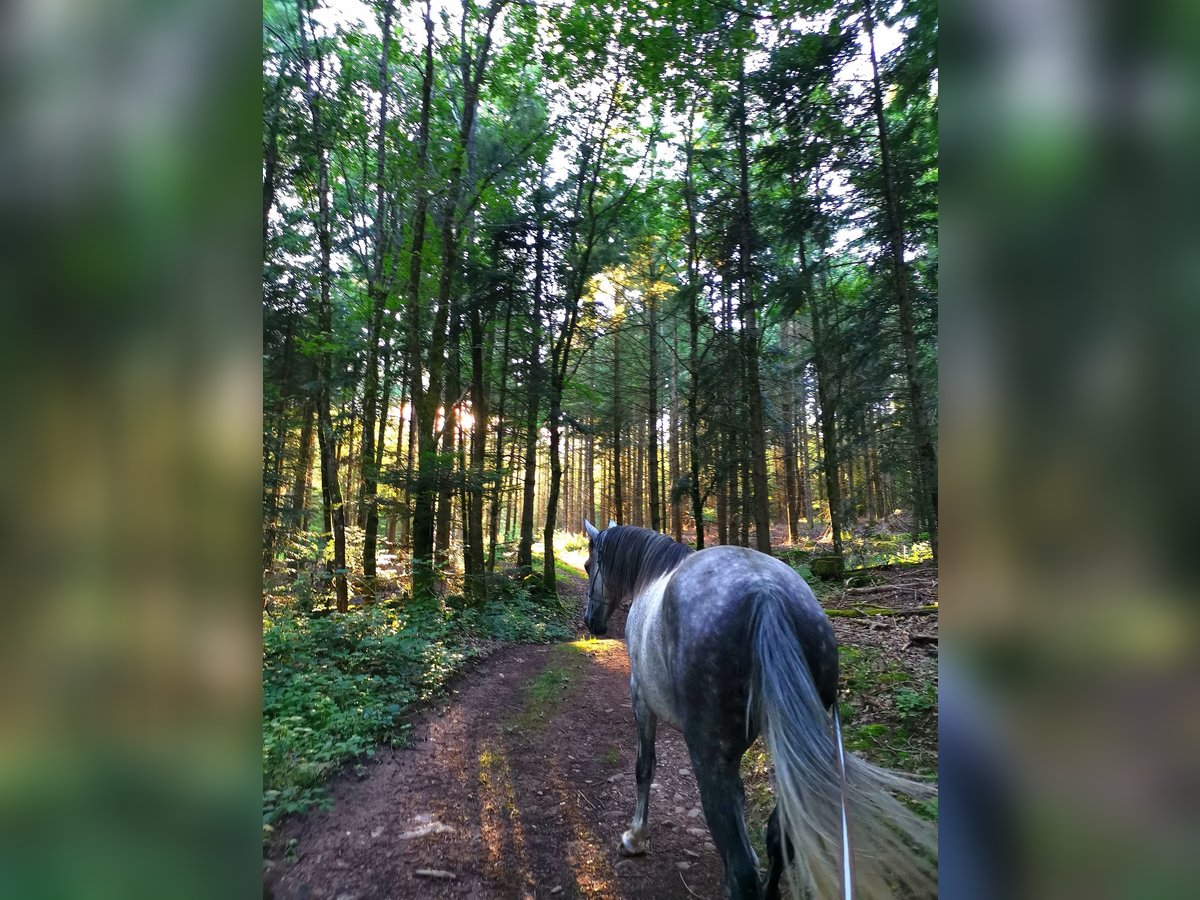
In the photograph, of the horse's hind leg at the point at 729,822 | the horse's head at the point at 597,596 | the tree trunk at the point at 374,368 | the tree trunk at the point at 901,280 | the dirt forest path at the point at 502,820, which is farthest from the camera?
the tree trunk at the point at 374,368

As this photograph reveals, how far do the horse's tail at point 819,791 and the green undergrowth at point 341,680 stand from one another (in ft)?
11.1

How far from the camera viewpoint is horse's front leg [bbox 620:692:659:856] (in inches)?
150

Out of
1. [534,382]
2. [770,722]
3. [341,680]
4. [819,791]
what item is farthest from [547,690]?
[534,382]

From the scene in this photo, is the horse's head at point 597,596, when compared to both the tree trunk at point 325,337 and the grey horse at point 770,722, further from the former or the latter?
the tree trunk at point 325,337

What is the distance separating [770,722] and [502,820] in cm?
267

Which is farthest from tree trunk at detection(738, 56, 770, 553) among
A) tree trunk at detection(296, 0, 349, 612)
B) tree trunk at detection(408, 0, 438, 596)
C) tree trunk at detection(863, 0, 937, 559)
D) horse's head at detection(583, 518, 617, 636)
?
tree trunk at detection(296, 0, 349, 612)

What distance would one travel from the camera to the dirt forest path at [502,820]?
132 inches

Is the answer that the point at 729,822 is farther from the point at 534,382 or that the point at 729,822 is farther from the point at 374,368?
the point at 534,382

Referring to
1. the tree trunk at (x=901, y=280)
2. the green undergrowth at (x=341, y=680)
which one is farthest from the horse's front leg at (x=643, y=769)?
the tree trunk at (x=901, y=280)

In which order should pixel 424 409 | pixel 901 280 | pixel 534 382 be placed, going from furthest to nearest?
pixel 534 382
pixel 424 409
pixel 901 280

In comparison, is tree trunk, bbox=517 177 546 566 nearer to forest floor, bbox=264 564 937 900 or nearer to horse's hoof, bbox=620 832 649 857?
forest floor, bbox=264 564 937 900

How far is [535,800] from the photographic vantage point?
14.2 feet
